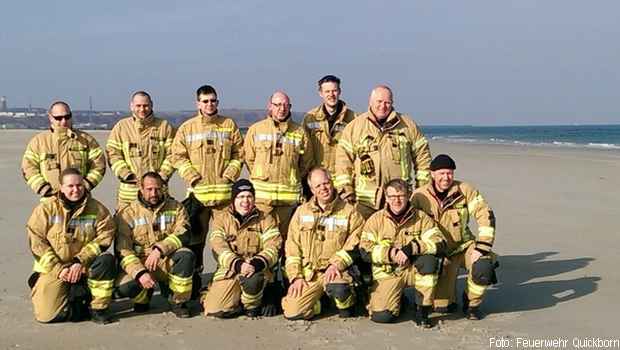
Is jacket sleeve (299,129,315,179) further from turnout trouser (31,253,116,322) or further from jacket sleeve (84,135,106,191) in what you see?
turnout trouser (31,253,116,322)

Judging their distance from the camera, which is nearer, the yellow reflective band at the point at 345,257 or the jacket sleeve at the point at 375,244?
the jacket sleeve at the point at 375,244

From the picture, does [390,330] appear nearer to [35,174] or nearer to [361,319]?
[361,319]

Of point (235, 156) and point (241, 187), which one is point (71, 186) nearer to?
point (241, 187)

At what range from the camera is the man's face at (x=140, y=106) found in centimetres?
688

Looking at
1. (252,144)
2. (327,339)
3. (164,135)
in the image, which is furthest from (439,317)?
(164,135)

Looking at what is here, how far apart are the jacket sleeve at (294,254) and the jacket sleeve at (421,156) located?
4.35 feet

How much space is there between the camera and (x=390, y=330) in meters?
5.66

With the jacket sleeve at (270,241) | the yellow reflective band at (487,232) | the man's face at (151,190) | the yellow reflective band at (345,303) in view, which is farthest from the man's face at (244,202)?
the yellow reflective band at (487,232)

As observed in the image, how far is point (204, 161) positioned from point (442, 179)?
2353 mm

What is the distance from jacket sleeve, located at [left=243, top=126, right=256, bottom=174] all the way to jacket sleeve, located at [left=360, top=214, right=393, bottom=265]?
155 centimetres

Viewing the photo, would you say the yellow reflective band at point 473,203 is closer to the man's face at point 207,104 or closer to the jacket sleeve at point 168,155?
the man's face at point 207,104

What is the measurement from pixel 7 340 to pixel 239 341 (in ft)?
5.96

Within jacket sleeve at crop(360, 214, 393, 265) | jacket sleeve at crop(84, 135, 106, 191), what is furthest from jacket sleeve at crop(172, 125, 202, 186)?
jacket sleeve at crop(360, 214, 393, 265)

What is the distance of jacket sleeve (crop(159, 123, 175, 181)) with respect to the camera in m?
6.95
